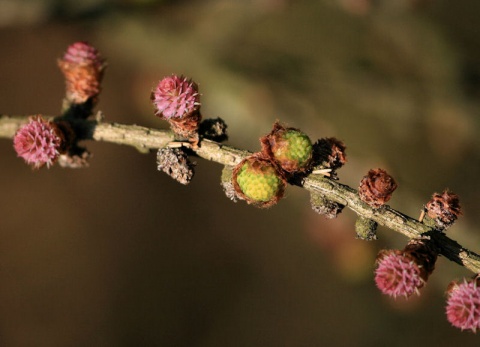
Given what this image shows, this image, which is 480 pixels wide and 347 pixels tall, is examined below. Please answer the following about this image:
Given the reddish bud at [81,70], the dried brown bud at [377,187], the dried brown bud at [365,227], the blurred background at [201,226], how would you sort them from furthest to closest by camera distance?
1. the blurred background at [201,226]
2. the reddish bud at [81,70]
3. the dried brown bud at [365,227]
4. the dried brown bud at [377,187]

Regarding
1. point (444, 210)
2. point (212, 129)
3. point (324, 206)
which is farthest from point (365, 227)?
point (212, 129)

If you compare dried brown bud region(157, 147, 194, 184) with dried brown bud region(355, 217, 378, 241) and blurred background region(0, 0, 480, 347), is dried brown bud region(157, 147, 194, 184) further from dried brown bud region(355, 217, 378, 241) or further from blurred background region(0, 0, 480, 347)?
blurred background region(0, 0, 480, 347)

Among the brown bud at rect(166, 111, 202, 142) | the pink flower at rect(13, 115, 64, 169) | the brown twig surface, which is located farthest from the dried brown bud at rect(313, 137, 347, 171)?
the pink flower at rect(13, 115, 64, 169)

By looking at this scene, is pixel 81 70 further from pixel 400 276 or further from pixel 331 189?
pixel 400 276

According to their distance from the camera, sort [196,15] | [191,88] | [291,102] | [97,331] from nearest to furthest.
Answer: [191,88]
[291,102]
[196,15]
[97,331]

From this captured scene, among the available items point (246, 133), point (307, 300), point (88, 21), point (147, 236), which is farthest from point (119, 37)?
point (307, 300)

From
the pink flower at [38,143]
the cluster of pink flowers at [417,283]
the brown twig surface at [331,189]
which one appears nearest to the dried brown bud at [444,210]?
the brown twig surface at [331,189]

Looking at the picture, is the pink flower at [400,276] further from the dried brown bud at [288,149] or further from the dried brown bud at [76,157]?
the dried brown bud at [76,157]

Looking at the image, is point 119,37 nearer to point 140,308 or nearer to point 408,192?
point 408,192
